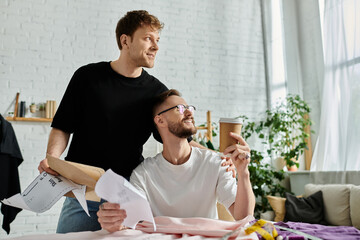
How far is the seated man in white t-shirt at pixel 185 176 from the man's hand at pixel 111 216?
0.40 m

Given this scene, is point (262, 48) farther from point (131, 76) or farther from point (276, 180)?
point (131, 76)

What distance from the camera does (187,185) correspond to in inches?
67.4

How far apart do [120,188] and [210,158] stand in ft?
2.99

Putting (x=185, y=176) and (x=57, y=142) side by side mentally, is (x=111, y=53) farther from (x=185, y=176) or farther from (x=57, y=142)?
(x=185, y=176)

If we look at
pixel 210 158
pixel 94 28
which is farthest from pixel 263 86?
pixel 210 158

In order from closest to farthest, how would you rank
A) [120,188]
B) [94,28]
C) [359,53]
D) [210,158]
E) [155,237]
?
[120,188], [155,237], [210,158], [359,53], [94,28]

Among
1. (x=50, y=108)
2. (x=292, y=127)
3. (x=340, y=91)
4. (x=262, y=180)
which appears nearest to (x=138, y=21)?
(x=50, y=108)

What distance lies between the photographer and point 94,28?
15.9 ft

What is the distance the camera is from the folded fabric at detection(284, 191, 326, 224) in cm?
380

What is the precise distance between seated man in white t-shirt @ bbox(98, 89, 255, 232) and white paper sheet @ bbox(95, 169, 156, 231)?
60cm

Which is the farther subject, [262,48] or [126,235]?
[262,48]

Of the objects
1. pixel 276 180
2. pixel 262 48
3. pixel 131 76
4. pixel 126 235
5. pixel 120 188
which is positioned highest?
pixel 262 48

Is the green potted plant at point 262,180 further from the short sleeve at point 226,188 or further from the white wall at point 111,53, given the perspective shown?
the short sleeve at point 226,188

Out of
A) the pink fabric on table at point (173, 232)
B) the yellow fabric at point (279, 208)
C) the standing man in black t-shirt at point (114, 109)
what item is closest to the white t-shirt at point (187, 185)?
the standing man in black t-shirt at point (114, 109)
